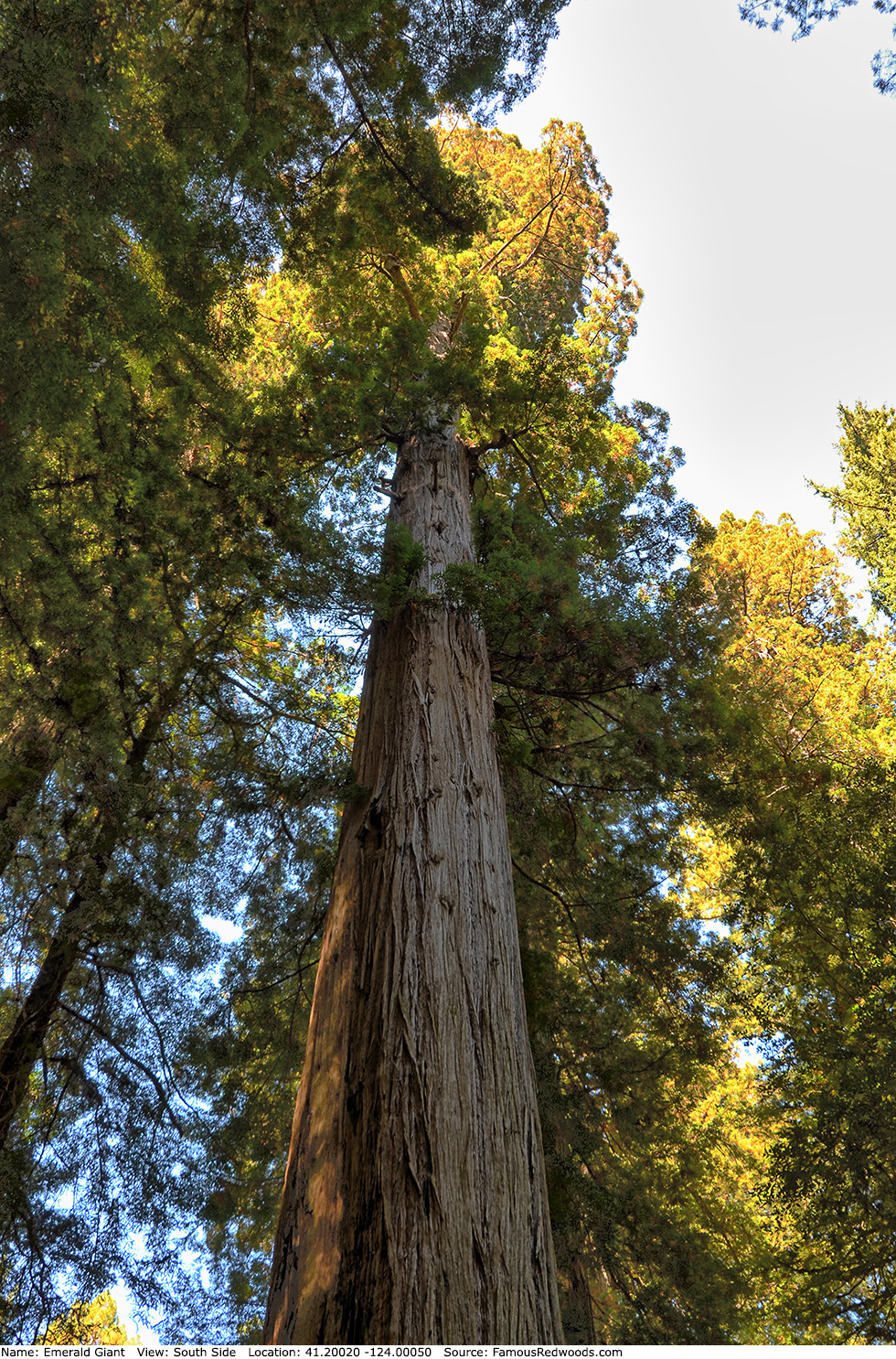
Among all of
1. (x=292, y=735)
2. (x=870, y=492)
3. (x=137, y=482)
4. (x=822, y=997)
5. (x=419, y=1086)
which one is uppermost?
(x=870, y=492)

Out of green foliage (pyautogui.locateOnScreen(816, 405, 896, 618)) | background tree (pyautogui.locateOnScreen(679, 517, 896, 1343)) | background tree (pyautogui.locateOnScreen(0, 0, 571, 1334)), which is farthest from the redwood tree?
green foliage (pyautogui.locateOnScreen(816, 405, 896, 618))

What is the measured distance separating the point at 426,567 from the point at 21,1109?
4243 millimetres

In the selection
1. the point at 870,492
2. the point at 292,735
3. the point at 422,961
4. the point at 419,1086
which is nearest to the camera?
the point at 419,1086

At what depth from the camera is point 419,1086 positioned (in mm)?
2100

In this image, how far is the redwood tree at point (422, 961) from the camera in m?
1.84

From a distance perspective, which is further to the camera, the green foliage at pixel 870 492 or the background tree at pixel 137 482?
the green foliage at pixel 870 492

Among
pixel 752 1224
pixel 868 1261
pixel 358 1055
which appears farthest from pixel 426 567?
pixel 752 1224

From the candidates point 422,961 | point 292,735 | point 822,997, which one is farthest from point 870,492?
point 422,961

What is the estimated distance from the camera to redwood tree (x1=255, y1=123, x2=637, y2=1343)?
72.3 inches

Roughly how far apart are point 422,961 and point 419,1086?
1.30 feet

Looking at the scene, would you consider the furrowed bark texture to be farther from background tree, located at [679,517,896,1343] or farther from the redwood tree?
background tree, located at [679,517,896,1343]

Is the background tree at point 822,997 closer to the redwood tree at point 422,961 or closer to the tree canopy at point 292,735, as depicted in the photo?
the tree canopy at point 292,735

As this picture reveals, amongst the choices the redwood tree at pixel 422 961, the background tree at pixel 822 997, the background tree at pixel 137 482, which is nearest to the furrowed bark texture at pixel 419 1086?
the redwood tree at pixel 422 961

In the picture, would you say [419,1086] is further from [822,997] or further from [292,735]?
[822,997]
